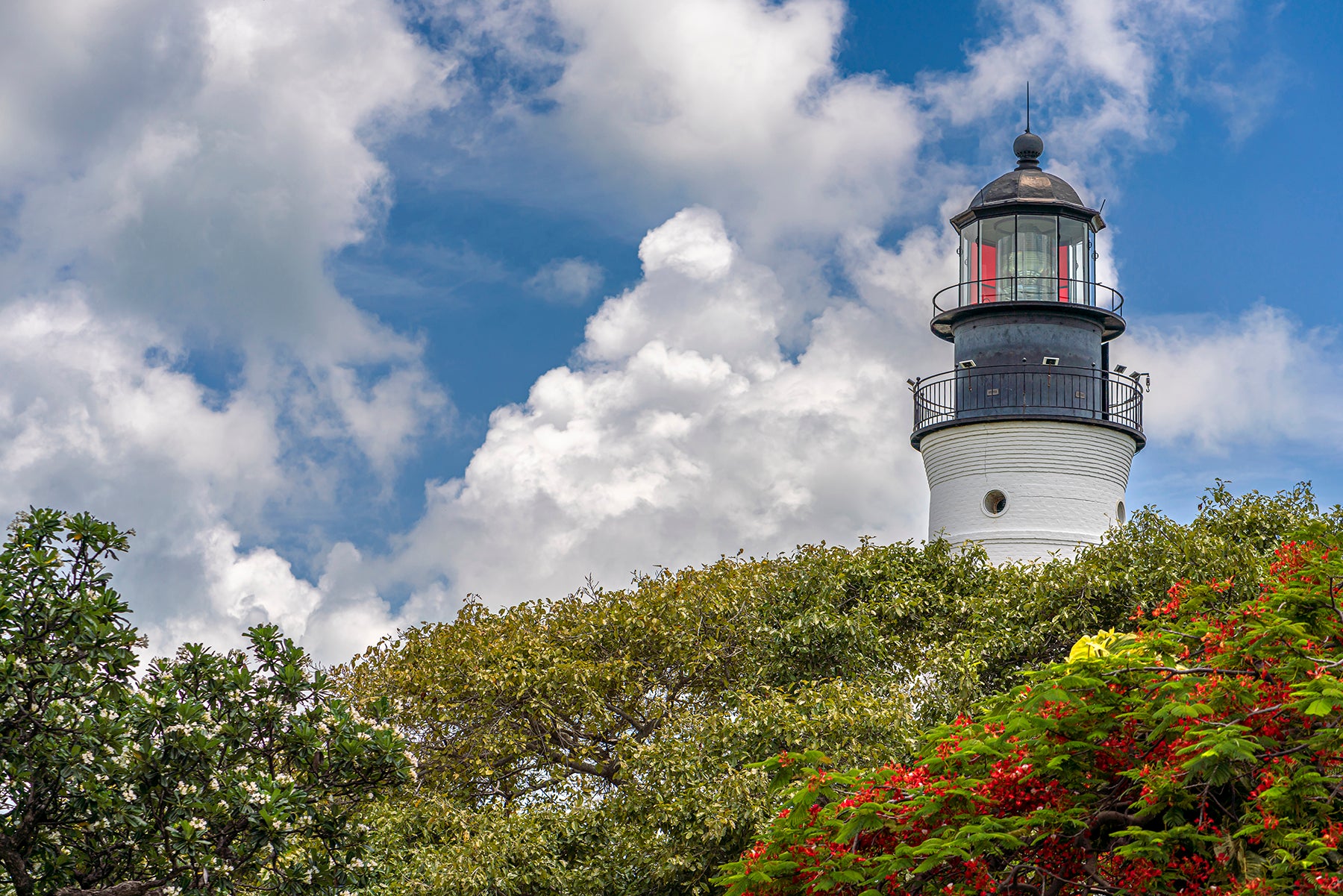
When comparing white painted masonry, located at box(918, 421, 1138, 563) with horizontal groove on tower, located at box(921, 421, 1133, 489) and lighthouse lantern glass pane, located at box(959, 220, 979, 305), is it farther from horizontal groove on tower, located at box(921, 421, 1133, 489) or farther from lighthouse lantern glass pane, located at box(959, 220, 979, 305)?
lighthouse lantern glass pane, located at box(959, 220, 979, 305)

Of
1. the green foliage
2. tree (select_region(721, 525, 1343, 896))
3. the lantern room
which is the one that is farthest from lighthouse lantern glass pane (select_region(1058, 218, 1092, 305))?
tree (select_region(721, 525, 1343, 896))

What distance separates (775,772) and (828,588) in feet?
24.9

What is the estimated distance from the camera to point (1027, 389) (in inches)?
998

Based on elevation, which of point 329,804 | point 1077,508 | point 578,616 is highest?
point 1077,508

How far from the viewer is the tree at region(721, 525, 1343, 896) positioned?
8.17m

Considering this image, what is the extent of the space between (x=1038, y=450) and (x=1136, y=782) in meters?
16.6

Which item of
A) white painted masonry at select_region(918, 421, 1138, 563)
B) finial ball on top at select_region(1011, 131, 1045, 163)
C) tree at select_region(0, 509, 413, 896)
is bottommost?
tree at select_region(0, 509, 413, 896)

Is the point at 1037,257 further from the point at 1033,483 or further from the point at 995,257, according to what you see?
the point at 1033,483

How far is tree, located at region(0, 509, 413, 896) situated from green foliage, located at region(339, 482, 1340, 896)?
471 centimetres

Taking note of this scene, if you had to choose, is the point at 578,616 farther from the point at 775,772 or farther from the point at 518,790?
the point at 775,772

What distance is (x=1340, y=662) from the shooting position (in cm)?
838

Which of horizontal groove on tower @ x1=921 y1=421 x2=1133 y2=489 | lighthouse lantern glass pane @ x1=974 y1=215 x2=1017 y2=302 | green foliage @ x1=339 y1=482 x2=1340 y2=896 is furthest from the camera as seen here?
lighthouse lantern glass pane @ x1=974 y1=215 x2=1017 y2=302

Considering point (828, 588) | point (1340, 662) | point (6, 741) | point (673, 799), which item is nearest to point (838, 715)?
point (673, 799)

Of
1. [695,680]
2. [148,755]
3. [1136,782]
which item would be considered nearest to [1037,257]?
[695,680]
